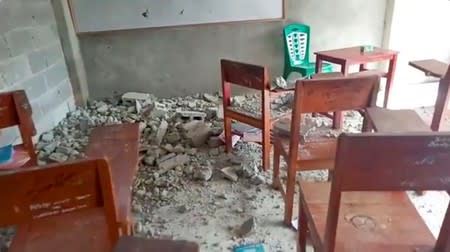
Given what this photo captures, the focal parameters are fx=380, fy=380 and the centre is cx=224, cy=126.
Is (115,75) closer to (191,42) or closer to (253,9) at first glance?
(191,42)

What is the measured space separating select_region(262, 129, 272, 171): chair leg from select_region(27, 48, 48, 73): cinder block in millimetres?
1920

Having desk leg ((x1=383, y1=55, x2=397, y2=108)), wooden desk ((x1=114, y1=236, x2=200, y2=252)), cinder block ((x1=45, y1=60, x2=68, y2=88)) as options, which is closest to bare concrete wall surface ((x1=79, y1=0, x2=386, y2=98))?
cinder block ((x1=45, y1=60, x2=68, y2=88))

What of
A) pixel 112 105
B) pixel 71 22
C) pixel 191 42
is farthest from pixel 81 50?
pixel 191 42

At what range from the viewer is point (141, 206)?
2229 millimetres

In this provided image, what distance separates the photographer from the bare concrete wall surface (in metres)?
3.86

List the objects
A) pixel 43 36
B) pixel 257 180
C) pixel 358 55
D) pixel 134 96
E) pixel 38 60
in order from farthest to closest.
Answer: pixel 134 96 → pixel 358 55 → pixel 43 36 → pixel 38 60 → pixel 257 180

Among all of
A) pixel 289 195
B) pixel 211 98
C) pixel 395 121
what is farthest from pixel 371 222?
pixel 211 98

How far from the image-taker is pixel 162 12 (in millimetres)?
3770

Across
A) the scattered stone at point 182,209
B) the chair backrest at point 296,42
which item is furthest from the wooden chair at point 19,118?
the chair backrest at point 296,42

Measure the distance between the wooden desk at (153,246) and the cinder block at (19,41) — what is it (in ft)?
7.72

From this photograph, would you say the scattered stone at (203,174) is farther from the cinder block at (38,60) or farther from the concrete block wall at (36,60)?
the cinder block at (38,60)

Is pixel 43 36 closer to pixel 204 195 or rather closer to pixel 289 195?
pixel 204 195

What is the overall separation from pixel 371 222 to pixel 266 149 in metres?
1.24

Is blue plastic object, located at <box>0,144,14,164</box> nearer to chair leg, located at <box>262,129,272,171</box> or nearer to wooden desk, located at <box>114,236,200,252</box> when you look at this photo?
wooden desk, located at <box>114,236,200,252</box>
